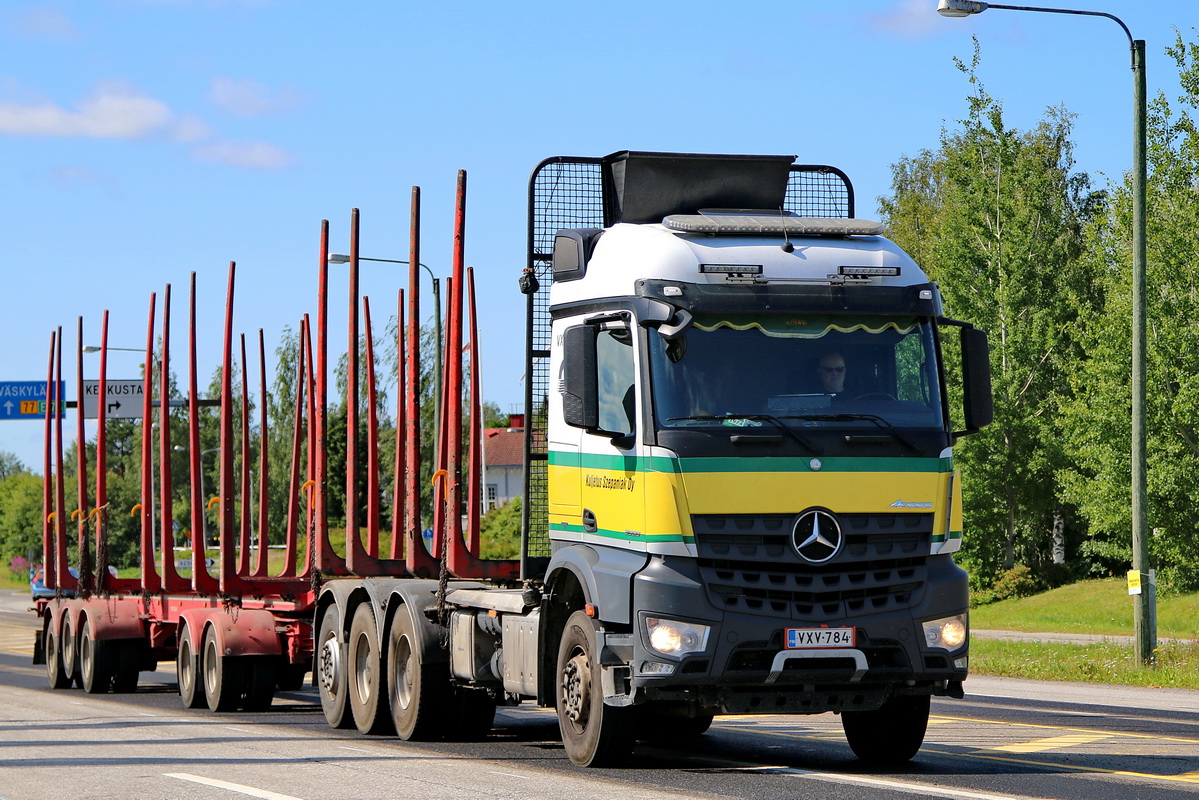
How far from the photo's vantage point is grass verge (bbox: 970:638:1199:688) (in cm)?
2078

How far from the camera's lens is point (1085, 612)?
141 feet

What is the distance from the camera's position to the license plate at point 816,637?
10086mm

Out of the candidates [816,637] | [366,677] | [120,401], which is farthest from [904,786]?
[120,401]

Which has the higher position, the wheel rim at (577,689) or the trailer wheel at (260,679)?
the wheel rim at (577,689)

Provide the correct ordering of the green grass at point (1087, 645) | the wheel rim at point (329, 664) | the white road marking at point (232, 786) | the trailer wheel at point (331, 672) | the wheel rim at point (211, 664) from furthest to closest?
1. the green grass at point (1087, 645)
2. the wheel rim at point (211, 664)
3. the wheel rim at point (329, 664)
4. the trailer wheel at point (331, 672)
5. the white road marking at point (232, 786)

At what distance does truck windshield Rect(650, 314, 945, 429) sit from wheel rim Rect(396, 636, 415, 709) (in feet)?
15.4

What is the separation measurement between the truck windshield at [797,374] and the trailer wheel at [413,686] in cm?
438

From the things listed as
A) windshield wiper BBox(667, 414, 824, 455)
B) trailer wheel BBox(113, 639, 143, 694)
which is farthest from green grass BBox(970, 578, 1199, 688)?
trailer wheel BBox(113, 639, 143, 694)

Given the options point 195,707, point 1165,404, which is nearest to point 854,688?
point 195,707

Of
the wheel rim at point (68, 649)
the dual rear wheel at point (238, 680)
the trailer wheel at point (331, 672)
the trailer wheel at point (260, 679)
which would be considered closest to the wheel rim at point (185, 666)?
the dual rear wheel at point (238, 680)

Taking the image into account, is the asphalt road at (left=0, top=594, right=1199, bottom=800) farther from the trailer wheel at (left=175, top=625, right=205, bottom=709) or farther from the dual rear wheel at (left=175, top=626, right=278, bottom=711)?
the trailer wheel at (left=175, top=625, right=205, bottom=709)

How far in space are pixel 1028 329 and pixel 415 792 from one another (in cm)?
4282

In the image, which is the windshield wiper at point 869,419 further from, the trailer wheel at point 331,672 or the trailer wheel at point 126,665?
the trailer wheel at point 126,665

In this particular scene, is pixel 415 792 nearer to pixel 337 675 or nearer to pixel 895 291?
pixel 895 291
